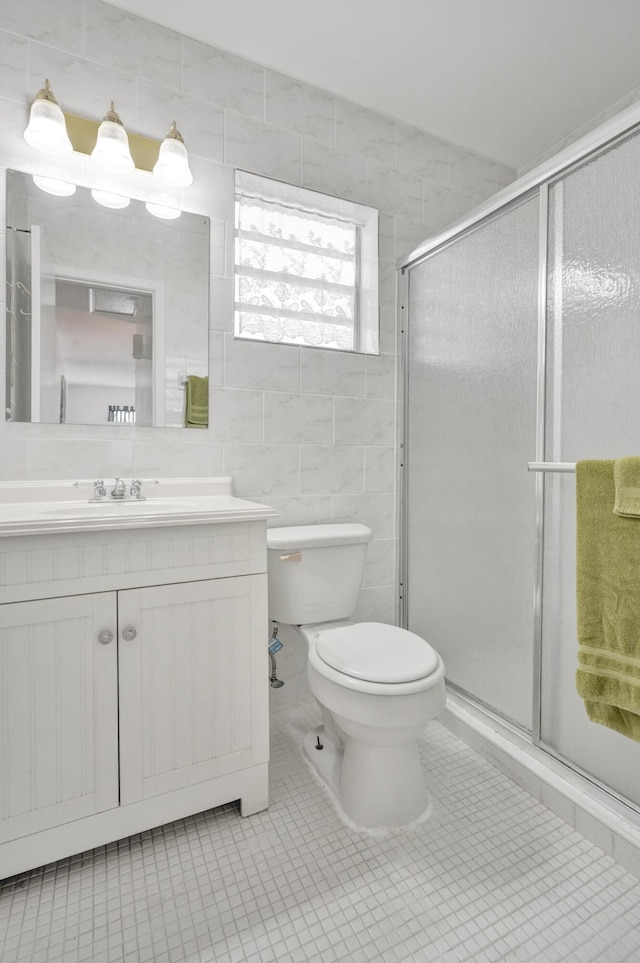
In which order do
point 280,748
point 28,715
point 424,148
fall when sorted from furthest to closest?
point 424,148
point 280,748
point 28,715

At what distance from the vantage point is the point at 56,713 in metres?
1.14

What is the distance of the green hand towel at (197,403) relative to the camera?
5.67 ft

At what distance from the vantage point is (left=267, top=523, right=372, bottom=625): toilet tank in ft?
5.47

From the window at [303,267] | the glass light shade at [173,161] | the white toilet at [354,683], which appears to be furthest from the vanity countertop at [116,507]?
the glass light shade at [173,161]

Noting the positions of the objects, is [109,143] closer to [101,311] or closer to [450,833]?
[101,311]

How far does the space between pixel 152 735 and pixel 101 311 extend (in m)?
1.27

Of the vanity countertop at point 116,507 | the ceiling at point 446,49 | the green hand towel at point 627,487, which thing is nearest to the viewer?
the green hand towel at point 627,487

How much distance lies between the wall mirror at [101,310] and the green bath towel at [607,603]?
1.25 m

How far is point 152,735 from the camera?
4.07 ft

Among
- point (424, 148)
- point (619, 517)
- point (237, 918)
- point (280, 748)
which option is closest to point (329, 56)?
point (424, 148)

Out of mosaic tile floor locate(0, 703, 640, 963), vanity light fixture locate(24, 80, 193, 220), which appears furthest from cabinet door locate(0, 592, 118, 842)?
vanity light fixture locate(24, 80, 193, 220)

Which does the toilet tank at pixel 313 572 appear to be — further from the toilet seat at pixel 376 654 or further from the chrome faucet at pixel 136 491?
the chrome faucet at pixel 136 491

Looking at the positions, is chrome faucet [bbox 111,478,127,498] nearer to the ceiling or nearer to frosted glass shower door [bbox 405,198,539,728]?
frosted glass shower door [bbox 405,198,539,728]

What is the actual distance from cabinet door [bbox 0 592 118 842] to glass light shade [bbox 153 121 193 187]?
53.2 inches
